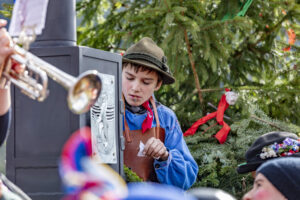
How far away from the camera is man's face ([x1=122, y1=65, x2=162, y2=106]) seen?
3605 mm

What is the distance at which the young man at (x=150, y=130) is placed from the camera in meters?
3.47

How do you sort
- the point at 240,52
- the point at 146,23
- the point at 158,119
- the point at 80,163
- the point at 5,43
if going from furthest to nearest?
the point at 240,52, the point at 146,23, the point at 158,119, the point at 5,43, the point at 80,163

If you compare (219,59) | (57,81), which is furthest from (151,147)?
(219,59)

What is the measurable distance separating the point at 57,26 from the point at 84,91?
133 centimetres

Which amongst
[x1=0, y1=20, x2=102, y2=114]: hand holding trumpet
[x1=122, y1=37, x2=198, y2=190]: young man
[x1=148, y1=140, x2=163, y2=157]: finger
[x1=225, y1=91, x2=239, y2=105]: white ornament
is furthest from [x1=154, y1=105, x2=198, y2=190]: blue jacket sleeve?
[x1=0, y1=20, x2=102, y2=114]: hand holding trumpet

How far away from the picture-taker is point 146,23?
5477 mm

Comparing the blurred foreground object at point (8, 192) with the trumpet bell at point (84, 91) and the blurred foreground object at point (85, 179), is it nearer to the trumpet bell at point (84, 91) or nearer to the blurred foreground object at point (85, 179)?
the trumpet bell at point (84, 91)

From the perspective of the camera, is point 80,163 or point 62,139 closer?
point 80,163

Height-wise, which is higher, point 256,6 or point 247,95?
point 256,6

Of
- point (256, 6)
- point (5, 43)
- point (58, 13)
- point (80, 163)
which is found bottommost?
point (80, 163)

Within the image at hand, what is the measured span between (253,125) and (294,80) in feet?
3.06

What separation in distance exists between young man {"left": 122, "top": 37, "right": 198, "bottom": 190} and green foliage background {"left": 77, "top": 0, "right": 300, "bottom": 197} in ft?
3.27

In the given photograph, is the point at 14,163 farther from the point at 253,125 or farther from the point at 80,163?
the point at 253,125

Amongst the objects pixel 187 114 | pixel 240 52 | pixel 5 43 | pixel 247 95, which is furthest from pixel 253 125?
pixel 5 43
